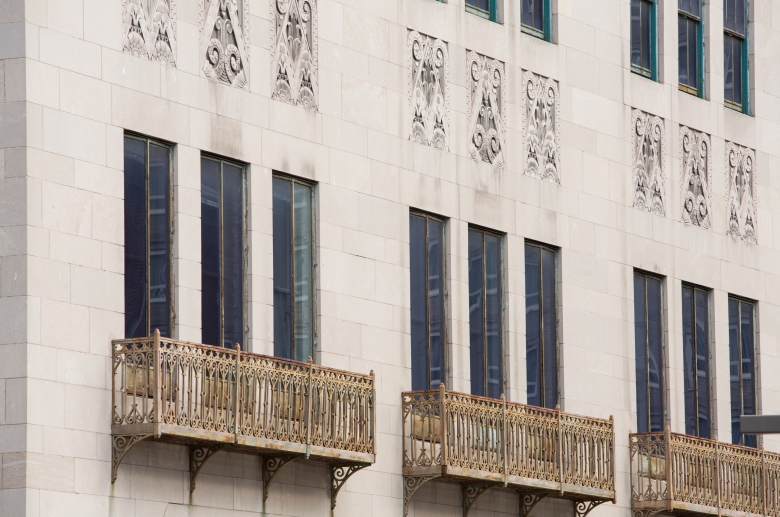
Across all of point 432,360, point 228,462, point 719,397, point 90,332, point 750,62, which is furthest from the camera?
point 750,62

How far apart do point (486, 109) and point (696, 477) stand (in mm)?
7915

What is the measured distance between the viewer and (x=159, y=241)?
26.8 m

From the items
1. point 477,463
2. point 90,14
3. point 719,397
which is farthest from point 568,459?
point 90,14

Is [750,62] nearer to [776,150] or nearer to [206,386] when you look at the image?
[776,150]

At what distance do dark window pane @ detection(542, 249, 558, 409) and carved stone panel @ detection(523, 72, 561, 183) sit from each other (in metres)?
1.46

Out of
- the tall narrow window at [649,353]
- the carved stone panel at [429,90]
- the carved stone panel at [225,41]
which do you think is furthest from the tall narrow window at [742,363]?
the carved stone panel at [225,41]

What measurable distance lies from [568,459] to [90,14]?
11.5 meters

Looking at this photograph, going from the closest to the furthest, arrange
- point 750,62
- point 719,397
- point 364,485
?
point 364,485
point 719,397
point 750,62

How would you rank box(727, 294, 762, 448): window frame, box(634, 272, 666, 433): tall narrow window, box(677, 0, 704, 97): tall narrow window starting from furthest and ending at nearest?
1. box(727, 294, 762, 448): window frame
2. box(677, 0, 704, 97): tall narrow window
3. box(634, 272, 666, 433): tall narrow window

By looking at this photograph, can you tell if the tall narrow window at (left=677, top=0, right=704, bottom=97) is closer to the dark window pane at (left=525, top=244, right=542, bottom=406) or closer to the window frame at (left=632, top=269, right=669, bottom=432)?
the window frame at (left=632, top=269, right=669, bottom=432)

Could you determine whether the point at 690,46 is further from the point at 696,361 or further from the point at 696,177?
the point at 696,361

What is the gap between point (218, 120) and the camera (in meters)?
27.8

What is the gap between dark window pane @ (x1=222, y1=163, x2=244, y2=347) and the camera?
28.0 metres

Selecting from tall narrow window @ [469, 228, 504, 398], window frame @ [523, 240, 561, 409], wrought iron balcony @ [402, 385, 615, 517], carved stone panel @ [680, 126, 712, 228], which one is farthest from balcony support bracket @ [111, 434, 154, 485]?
carved stone panel @ [680, 126, 712, 228]
